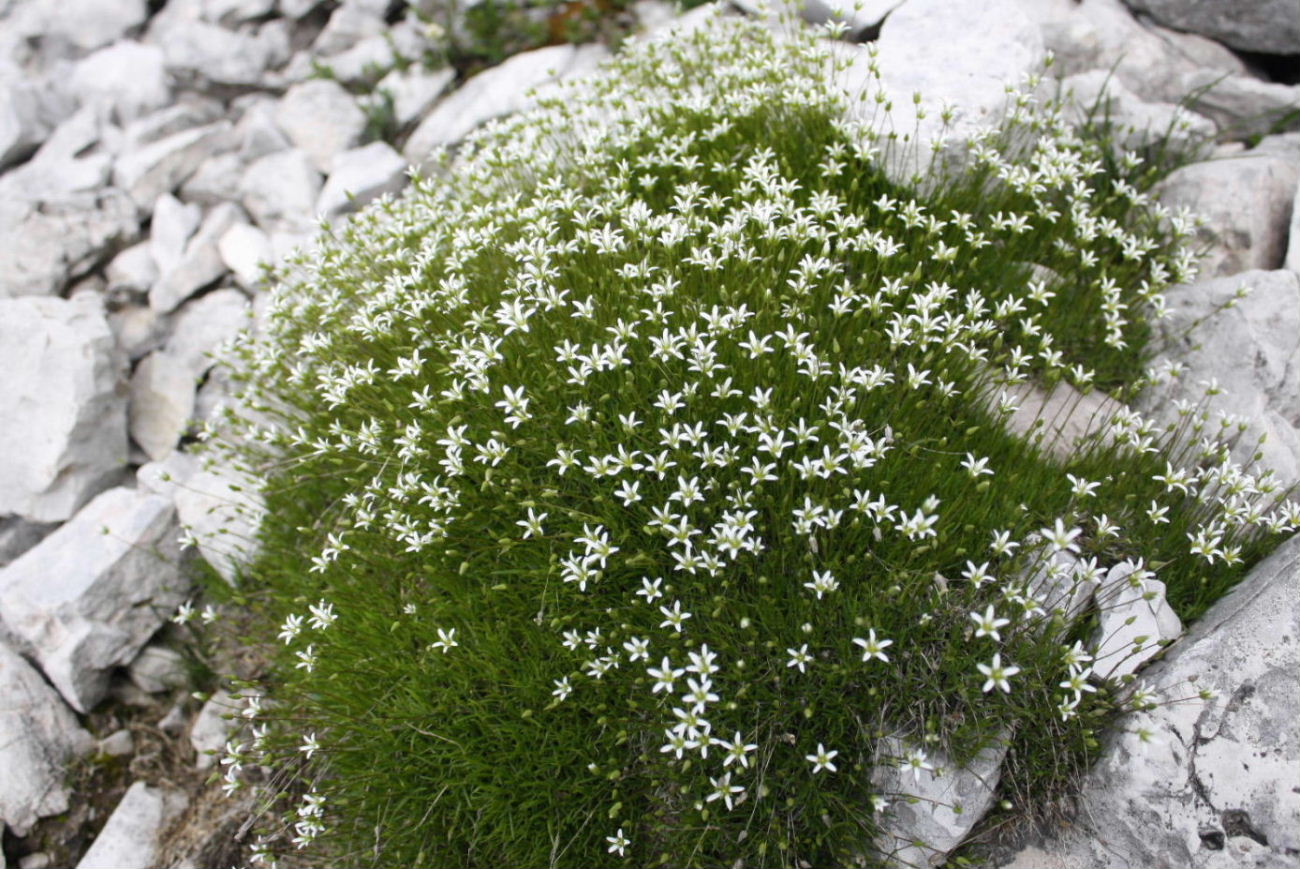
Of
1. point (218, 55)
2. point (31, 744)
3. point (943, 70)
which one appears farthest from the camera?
point (218, 55)

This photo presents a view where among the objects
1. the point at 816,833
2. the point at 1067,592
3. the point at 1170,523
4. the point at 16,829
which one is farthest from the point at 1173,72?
the point at 16,829

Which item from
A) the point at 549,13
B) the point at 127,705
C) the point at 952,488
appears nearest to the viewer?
the point at 952,488

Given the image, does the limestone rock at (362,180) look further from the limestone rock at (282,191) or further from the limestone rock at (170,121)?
the limestone rock at (170,121)

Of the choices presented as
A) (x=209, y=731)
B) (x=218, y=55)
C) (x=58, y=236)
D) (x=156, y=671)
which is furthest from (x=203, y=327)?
(x=218, y=55)

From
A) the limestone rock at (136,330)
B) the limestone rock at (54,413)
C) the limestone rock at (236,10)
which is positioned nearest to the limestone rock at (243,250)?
the limestone rock at (136,330)

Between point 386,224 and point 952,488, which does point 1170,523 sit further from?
point 386,224

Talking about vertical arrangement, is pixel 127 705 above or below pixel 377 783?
below

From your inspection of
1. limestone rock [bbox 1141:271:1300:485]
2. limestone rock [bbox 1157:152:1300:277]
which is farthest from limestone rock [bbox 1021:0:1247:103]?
limestone rock [bbox 1141:271:1300:485]

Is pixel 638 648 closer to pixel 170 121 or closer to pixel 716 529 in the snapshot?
pixel 716 529
